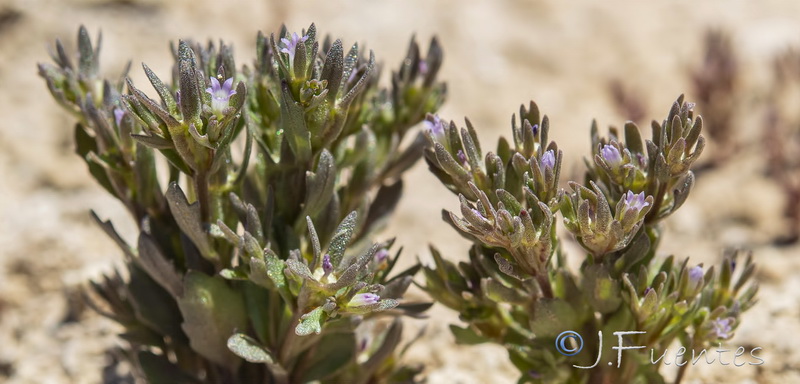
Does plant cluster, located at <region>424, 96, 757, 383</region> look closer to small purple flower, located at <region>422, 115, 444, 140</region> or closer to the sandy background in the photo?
small purple flower, located at <region>422, 115, 444, 140</region>

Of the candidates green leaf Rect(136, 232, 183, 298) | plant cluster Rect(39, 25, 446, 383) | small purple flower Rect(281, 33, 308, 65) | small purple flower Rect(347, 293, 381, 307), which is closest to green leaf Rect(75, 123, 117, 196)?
plant cluster Rect(39, 25, 446, 383)

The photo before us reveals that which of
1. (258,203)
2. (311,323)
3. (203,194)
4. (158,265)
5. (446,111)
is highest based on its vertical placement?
(446,111)

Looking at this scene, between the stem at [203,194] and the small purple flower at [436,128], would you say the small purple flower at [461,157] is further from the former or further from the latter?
the stem at [203,194]

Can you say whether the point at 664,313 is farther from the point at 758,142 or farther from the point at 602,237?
the point at 758,142

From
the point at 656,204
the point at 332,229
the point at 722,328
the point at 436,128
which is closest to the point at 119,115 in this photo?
the point at 332,229

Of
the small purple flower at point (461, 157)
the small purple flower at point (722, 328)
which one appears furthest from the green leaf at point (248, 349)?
the small purple flower at point (722, 328)

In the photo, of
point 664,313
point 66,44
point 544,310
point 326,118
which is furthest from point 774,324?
point 66,44

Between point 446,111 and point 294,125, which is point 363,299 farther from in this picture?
point 446,111
